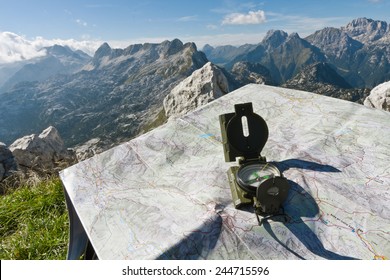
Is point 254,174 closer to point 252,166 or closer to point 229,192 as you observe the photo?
point 252,166

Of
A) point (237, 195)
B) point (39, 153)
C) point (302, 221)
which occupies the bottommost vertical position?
point (39, 153)

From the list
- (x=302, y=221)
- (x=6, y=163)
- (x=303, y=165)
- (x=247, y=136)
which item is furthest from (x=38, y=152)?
(x=302, y=221)

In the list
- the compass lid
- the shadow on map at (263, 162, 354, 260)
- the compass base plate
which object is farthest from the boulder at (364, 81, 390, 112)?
the compass base plate

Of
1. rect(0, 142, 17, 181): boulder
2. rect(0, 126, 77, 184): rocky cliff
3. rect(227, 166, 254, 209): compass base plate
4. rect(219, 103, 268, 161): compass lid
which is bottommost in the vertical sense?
rect(0, 126, 77, 184): rocky cliff

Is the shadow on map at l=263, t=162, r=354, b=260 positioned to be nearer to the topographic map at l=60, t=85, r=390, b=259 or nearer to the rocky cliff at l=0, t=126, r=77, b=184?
the topographic map at l=60, t=85, r=390, b=259

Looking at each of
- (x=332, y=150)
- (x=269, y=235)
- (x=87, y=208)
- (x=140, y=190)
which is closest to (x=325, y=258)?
(x=269, y=235)

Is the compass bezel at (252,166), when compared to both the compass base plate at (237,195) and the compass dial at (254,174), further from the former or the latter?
the compass base plate at (237,195)
